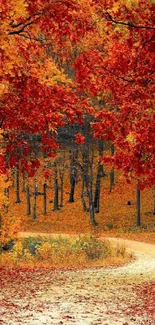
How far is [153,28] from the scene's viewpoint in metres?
8.91

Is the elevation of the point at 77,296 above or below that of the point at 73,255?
above

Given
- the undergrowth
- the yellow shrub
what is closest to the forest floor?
the undergrowth

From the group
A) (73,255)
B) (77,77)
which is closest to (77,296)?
(77,77)

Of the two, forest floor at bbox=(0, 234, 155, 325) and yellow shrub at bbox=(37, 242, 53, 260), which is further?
yellow shrub at bbox=(37, 242, 53, 260)

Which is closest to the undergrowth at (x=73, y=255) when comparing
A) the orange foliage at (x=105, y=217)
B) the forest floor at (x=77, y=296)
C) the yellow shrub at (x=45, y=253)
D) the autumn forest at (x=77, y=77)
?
the yellow shrub at (x=45, y=253)

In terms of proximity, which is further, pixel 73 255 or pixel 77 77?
pixel 73 255

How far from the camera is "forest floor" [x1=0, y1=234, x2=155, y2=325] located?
30.8 ft

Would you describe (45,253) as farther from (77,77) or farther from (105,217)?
(105,217)

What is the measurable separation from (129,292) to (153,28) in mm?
6697

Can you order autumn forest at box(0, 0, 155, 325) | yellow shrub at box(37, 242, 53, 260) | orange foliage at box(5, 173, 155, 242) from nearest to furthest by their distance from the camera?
autumn forest at box(0, 0, 155, 325)
yellow shrub at box(37, 242, 53, 260)
orange foliage at box(5, 173, 155, 242)

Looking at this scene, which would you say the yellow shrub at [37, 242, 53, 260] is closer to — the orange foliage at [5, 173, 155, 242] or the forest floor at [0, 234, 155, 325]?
the forest floor at [0, 234, 155, 325]

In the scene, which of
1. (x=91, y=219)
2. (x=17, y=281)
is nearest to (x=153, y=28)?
(x=17, y=281)

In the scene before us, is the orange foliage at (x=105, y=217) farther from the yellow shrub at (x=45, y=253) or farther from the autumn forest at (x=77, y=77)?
the autumn forest at (x=77, y=77)

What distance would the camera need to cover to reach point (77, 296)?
11859 mm
